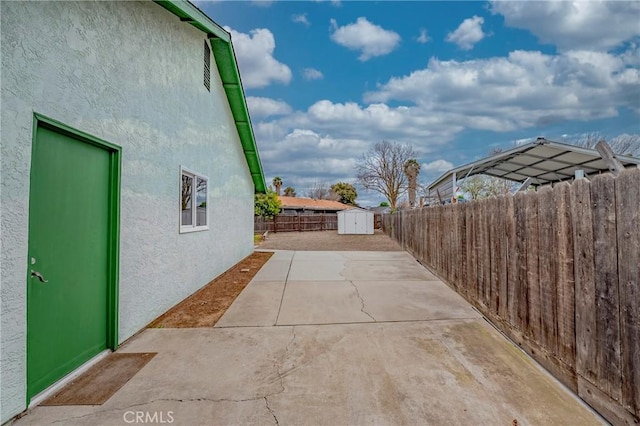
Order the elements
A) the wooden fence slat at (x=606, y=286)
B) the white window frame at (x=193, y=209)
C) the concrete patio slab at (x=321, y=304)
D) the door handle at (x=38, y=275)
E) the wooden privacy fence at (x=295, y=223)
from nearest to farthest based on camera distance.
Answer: the wooden fence slat at (x=606, y=286) < the door handle at (x=38, y=275) < the concrete patio slab at (x=321, y=304) < the white window frame at (x=193, y=209) < the wooden privacy fence at (x=295, y=223)

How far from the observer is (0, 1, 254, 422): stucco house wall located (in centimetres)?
214

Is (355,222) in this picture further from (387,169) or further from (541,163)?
(541,163)

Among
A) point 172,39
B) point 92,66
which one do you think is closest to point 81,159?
point 92,66

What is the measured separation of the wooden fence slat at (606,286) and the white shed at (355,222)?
71.3 feet

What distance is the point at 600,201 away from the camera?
7.21 feet

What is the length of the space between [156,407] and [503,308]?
4069 mm

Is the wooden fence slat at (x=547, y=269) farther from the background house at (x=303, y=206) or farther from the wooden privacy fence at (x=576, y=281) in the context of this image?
the background house at (x=303, y=206)

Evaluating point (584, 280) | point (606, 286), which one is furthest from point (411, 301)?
point (606, 286)

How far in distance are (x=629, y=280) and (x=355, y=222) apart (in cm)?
2212

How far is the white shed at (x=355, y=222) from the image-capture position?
2398cm

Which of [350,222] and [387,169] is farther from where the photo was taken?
[387,169]

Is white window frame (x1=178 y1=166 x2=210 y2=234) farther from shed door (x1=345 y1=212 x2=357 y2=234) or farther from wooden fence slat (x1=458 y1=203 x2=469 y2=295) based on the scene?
shed door (x1=345 y1=212 x2=357 y2=234)

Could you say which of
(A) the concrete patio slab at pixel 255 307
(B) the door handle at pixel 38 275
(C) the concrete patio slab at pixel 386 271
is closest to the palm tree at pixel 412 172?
(C) the concrete patio slab at pixel 386 271

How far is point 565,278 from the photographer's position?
2.57 m
